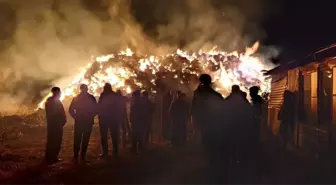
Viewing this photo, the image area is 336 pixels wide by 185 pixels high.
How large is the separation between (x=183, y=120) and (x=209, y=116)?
545 centimetres

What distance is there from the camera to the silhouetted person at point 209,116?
6.96 m

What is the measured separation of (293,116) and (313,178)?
145 inches

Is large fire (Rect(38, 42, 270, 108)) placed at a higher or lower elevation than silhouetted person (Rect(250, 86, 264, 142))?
higher

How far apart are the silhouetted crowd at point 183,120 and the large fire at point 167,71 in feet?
24.1

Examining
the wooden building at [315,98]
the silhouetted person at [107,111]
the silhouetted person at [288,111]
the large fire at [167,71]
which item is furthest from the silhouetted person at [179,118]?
Result: the large fire at [167,71]

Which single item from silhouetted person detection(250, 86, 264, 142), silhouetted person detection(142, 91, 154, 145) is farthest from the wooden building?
silhouetted person detection(142, 91, 154, 145)

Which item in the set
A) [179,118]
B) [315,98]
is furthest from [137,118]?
[315,98]

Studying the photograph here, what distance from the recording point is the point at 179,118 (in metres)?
12.3

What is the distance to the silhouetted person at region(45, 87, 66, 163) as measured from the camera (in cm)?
988

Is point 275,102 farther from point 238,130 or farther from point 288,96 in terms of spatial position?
point 238,130

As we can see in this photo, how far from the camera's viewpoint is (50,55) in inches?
1006

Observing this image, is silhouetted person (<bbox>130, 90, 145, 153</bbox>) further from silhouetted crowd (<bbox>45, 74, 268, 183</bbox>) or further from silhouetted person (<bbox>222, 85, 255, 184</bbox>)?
silhouetted person (<bbox>222, 85, 255, 184</bbox>)

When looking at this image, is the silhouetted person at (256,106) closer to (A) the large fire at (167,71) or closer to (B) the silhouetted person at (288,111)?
(B) the silhouetted person at (288,111)

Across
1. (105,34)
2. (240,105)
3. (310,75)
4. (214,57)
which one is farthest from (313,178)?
(105,34)
